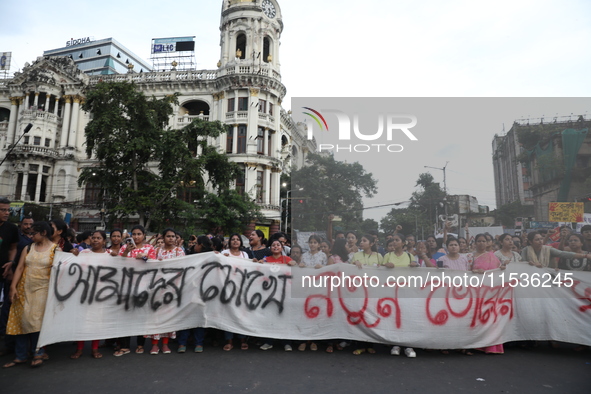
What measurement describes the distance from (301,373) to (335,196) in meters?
6.75

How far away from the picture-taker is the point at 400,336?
16.2 feet

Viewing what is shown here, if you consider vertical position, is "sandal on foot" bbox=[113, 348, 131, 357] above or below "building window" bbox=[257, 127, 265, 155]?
below

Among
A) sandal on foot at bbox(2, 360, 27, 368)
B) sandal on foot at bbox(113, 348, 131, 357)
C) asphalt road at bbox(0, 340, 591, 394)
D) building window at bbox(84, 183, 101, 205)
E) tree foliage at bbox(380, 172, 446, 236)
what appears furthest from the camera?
building window at bbox(84, 183, 101, 205)

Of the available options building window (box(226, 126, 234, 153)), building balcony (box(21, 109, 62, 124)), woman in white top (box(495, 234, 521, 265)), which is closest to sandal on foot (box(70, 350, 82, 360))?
woman in white top (box(495, 234, 521, 265))

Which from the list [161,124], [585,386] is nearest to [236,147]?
[161,124]

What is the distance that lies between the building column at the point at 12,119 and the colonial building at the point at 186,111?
0.07m

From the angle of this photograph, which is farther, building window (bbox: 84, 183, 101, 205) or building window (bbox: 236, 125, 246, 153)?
building window (bbox: 84, 183, 101, 205)

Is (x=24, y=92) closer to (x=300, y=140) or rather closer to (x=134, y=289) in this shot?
(x=300, y=140)

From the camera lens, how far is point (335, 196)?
10.6 meters

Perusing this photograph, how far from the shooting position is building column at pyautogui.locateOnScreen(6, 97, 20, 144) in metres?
29.7

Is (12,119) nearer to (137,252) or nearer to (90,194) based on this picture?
(90,194)

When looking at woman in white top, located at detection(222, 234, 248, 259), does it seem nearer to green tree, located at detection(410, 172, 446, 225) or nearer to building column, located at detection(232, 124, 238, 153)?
green tree, located at detection(410, 172, 446, 225)

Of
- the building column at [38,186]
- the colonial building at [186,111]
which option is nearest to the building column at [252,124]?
the colonial building at [186,111]

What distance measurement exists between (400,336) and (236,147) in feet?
78.0
